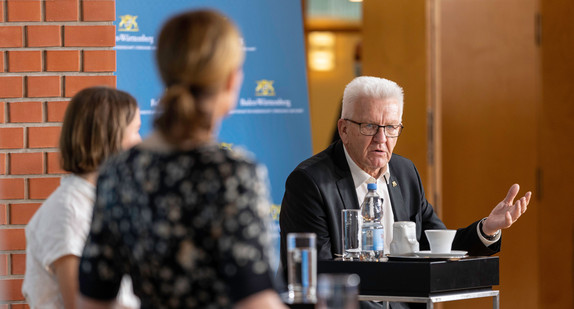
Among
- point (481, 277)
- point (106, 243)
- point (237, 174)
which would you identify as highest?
point (237, 174)

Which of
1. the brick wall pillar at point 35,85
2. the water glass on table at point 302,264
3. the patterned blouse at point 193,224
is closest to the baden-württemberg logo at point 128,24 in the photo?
the brick wall pillar at point 35,85

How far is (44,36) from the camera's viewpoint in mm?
2795

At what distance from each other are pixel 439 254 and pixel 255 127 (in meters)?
1.19

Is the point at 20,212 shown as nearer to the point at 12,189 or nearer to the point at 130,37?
the point at 12,189

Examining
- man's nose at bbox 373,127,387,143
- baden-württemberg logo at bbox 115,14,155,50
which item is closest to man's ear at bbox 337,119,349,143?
man's nose at bbox 373,127,387,143

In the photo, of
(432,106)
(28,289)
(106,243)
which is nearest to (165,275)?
(106,243)

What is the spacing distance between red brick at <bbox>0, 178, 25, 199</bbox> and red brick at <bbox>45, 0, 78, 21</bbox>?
0.55m

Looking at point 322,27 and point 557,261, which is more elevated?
point 322,27

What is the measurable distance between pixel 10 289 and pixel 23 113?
1.91 ft

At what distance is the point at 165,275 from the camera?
1.40 m

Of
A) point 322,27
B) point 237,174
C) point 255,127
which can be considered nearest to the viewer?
point 237,174

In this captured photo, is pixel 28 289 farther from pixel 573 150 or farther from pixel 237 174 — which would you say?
pixel 573 150

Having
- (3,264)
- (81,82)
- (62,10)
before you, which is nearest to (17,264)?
Answer: (3,264)

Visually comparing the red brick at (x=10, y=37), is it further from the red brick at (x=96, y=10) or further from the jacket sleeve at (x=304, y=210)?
the jacket sleeve at (x=304, y=210)
